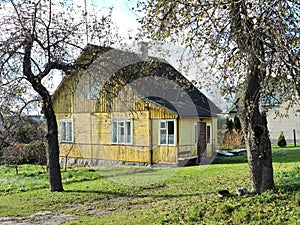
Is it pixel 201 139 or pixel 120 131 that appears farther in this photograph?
pixel 201 139

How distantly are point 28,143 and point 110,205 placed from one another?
598 inches

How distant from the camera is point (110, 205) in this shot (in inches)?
359

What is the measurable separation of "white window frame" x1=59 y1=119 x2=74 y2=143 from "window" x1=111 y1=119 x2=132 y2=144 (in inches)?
129

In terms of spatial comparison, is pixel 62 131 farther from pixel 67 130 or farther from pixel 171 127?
pixel 171 127

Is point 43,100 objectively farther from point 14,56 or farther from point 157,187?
point 157,187

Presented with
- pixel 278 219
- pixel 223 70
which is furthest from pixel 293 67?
pixel 278 219

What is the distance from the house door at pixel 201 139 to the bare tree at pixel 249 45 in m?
12.3

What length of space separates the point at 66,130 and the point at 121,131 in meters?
4.55

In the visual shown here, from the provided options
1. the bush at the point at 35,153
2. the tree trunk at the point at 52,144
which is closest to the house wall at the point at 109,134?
the bush at the point at 35,153

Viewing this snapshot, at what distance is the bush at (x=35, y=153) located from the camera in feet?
68.6

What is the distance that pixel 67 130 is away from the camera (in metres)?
22.3

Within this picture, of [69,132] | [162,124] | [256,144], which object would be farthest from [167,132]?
[256,144]

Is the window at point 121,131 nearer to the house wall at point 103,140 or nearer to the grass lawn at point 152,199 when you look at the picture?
the house wall at point 103,140

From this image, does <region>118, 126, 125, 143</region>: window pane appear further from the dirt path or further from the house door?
the dirt path
